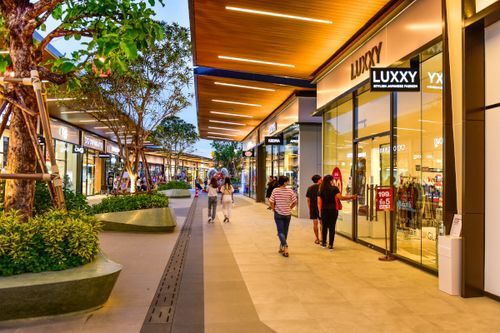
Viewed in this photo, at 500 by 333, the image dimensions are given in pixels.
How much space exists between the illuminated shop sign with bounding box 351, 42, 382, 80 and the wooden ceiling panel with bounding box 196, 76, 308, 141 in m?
5.12

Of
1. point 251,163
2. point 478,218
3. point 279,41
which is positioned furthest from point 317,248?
point 251,163

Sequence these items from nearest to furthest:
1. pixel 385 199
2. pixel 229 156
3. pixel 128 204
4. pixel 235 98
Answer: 1. pixel 385 199
2. pixel 128 204
3. pixel 235 98
4. pixel 229 156

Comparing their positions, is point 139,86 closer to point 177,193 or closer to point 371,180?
point 371,180

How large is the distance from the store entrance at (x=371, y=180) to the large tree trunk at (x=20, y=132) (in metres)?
6.98

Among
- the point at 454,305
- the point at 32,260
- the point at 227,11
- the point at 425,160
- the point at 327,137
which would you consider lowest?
the point at 454,305

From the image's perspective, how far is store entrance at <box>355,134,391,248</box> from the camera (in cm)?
964

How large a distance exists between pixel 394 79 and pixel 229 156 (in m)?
47.6

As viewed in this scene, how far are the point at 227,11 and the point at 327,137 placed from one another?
5.84 m

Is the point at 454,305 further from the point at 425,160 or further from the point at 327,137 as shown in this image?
the point at 327,137

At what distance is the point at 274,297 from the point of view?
5.91 m

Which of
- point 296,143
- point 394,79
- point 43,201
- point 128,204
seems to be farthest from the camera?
point 296,143

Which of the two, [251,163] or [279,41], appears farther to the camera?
[251,163]

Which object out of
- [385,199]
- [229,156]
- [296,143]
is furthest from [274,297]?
[229,156]

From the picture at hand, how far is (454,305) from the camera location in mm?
5617
